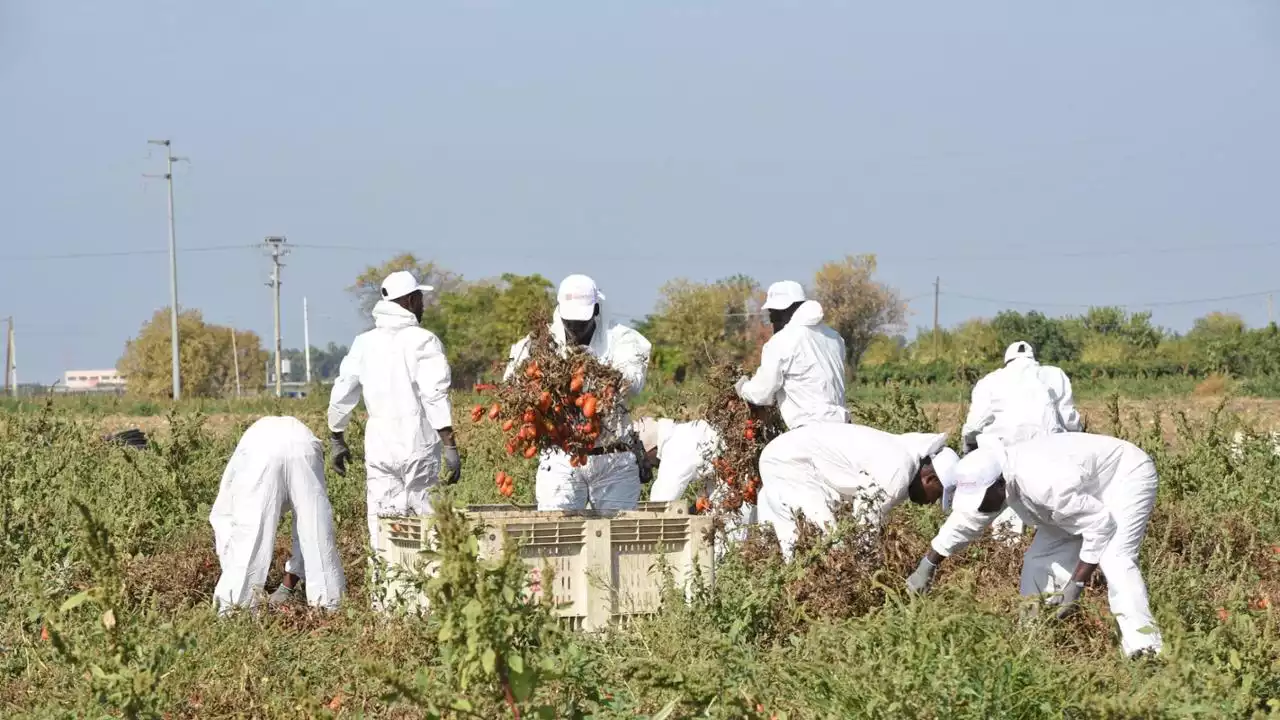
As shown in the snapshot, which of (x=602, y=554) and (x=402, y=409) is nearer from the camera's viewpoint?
(x=602, y=554)

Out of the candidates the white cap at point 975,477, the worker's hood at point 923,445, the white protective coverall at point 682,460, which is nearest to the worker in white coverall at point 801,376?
the white protective coverall at point 682,460

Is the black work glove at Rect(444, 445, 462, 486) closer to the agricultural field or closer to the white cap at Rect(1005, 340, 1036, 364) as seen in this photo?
the agricultural field

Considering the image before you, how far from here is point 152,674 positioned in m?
4.30

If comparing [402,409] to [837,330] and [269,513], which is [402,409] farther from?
[837,330]

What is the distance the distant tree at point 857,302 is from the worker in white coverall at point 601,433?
77.2 m

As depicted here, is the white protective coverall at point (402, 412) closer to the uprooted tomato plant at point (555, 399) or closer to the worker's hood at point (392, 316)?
the worker's hood at point (392, 316)

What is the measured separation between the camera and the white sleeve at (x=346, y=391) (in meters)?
8.02

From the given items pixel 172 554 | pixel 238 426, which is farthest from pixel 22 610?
pixel 238 426

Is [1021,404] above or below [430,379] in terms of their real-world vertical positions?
below

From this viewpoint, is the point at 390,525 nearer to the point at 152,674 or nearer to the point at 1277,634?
the point at 152,674

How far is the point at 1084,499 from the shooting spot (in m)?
6.02

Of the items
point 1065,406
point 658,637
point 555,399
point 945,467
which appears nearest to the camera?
point 658,637

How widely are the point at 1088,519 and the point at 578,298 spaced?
2487 millimetres

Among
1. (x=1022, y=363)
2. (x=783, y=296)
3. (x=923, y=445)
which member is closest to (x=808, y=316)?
(x=783, y=296)
